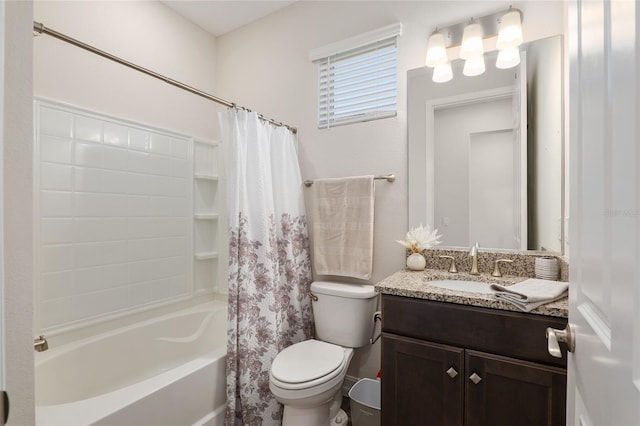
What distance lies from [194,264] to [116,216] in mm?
711

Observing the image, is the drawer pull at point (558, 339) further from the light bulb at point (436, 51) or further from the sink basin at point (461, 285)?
the light bulb at point (436, 51)

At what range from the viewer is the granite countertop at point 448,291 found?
1.12 m

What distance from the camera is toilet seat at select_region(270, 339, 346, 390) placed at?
1.51m

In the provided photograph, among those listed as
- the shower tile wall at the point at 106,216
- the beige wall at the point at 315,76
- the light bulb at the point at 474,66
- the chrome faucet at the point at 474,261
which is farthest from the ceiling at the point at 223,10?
the chrome faucet at the point at 474,261

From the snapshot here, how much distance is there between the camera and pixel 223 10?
242 cm

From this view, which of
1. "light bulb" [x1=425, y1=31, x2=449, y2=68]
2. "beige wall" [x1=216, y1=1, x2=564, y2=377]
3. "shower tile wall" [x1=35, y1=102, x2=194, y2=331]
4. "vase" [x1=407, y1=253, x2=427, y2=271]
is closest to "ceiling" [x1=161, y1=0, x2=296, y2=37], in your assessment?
"beige wall" [x1=216, y1=1, x2=564, y2=377]

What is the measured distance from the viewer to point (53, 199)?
176cm

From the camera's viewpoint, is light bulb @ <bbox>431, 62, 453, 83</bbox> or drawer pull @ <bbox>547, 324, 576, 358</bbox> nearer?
drawer pull @ <bbox>547, 324, 576, 358</bbox>

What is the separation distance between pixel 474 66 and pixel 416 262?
1126mm

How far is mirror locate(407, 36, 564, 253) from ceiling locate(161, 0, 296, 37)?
1351 mm

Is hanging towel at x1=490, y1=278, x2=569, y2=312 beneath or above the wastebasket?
above

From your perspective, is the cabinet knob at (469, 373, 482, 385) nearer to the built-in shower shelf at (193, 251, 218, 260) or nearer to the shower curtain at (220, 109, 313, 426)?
the shower curtain at (220, 109, 313, 426)

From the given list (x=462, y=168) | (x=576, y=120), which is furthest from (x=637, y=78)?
(x=462, y=168)

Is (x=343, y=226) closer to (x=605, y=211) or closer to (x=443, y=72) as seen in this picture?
(x=443, y=72)
